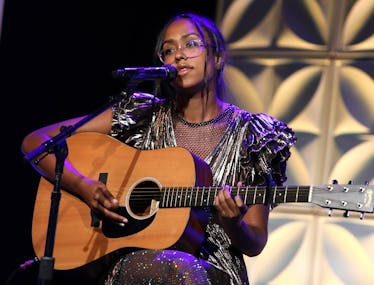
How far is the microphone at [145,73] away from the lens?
119 inches

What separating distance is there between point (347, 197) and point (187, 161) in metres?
0.75

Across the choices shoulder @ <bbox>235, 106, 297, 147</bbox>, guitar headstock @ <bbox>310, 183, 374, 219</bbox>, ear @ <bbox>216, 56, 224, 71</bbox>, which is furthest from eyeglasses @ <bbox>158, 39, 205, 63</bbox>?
guitar headstock @ <bbox>310, 183, 374, 219</bbox>

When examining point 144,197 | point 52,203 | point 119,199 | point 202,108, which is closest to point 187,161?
point 144,197

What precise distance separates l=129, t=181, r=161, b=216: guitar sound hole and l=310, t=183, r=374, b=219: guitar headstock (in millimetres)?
748

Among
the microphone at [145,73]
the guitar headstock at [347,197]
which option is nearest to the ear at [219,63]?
the microphone at [145,73]

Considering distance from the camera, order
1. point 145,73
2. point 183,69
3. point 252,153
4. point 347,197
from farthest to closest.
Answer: point 183,69 < point 252,153 < point 145,73 < point 347,197

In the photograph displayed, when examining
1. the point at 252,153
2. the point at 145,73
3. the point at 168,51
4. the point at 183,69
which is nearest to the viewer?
the point at 145,73

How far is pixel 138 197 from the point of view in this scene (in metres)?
3.17

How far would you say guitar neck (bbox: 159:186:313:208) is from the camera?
8.95ft

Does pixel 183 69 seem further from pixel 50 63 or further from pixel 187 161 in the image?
pixel 50 63

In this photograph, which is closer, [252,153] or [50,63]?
[252,153]

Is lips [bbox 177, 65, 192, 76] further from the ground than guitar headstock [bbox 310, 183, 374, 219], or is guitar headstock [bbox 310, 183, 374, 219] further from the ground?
lips [bbox 177, 65, 192, 76]

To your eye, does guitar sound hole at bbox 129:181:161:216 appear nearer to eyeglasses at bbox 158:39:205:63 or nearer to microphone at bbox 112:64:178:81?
microphone at bbox 112:64:178:81

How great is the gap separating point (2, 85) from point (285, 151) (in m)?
2.07
